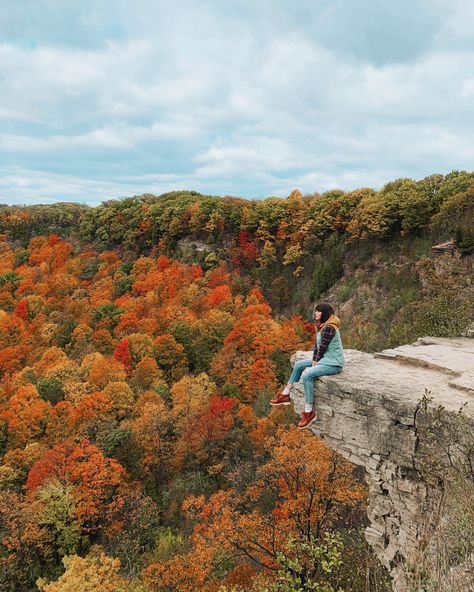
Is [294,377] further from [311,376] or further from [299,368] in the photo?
[311,376]

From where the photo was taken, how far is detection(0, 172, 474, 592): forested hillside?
1795 cm

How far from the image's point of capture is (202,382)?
3672cm

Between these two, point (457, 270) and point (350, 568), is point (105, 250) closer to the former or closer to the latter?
point (457, 270)

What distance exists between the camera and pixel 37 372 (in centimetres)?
4206

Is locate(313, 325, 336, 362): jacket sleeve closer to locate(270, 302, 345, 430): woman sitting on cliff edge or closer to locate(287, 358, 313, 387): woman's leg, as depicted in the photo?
locate(270, 302, 345, 430): woman sitting on cliff edge

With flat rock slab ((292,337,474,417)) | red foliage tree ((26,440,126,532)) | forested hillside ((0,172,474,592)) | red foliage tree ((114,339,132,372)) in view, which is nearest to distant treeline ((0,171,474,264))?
forested hillside ((0,172,474,592))

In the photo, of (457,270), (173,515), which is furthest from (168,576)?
(457,270)

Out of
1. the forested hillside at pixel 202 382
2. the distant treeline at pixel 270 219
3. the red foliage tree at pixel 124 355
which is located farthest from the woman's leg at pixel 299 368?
the red foliage tree at pixel 124 355

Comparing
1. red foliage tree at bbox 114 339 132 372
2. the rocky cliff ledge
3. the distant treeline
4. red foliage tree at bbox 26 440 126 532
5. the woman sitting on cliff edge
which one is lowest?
red foliage tree at bbox 26 440 126 532

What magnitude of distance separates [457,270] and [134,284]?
42236mm

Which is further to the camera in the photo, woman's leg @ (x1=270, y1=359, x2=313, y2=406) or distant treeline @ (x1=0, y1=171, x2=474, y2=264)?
distant treeline @ (x1=0, y1=171, x2=474, y2=264)

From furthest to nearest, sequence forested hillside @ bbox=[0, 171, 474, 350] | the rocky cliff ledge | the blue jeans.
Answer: forested hillside @ bbox=[0, 171, 474, 350], the blue jeans, the rocky cliff ledge

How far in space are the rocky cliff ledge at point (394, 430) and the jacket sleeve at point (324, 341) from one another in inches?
22.6

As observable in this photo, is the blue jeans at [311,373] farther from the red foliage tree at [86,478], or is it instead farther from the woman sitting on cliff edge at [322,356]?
the red foliage tree at [86,478]
